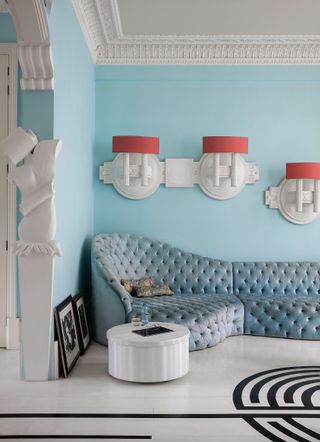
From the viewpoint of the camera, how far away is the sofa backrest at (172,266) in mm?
6465

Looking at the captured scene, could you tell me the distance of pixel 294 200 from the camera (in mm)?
6746

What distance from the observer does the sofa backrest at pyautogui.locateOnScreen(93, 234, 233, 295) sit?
6.46m

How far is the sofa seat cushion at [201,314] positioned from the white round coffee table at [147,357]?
0.85 m

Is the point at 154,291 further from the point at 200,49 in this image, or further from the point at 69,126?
the point at 200,49

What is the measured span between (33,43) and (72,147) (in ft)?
4.48

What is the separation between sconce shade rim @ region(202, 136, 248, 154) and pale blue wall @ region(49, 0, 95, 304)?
1.63 metres

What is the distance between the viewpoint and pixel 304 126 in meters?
6.86

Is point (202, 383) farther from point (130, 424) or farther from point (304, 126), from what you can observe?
point (304, 126)

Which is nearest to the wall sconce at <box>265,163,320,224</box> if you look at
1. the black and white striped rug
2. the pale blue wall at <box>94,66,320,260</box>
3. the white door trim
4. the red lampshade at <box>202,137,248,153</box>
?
the pale blue wall at <box>94,66,320,260</box>

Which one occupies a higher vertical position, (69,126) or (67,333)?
(69,126)

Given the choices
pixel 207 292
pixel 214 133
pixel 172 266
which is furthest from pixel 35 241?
pixel 214 133

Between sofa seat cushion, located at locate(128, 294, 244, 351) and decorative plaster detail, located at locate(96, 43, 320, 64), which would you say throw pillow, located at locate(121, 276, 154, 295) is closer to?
sofa seat cushion, located at locate(128, 294, 244, 351)

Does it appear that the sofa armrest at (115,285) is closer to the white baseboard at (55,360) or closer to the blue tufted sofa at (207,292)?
the blue tufted sofa at (207,292)

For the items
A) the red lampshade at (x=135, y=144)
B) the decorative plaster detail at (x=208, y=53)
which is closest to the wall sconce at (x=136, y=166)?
the red lampshade at (x=135, y=144)
